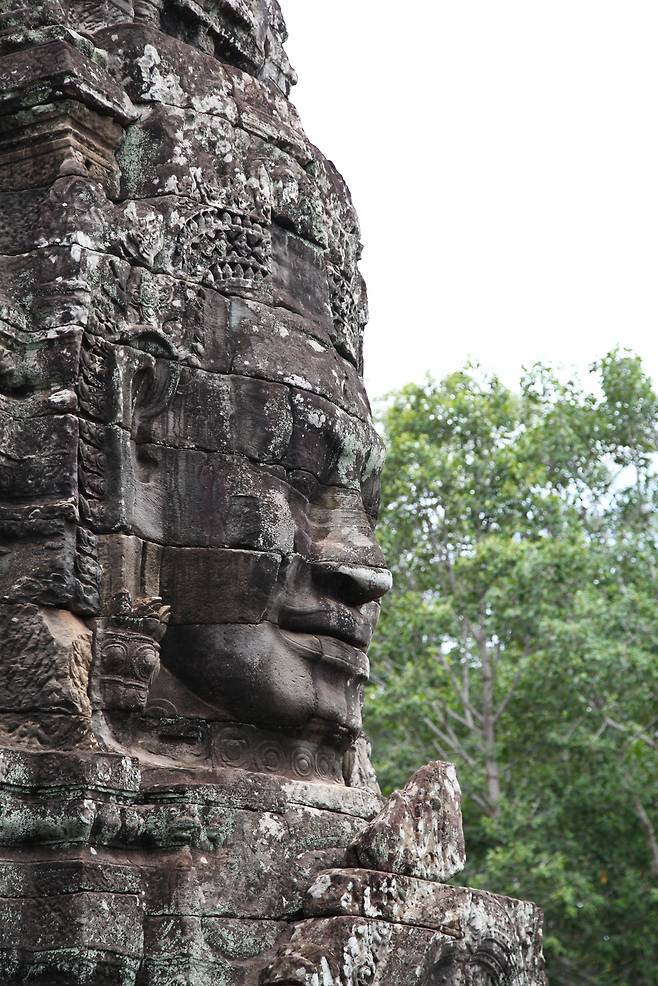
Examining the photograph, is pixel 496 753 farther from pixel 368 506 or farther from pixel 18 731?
pixel 18 731

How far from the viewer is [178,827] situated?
5910 millimetres

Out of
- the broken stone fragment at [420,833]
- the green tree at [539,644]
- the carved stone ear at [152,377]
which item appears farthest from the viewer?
the green tree at [539,644]

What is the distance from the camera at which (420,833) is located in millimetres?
6324

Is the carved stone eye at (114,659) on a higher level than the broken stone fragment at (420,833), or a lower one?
higher

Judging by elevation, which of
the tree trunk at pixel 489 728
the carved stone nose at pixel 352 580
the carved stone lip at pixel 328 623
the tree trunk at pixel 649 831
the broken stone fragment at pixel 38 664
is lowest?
the tree trunk at pixel 649 831

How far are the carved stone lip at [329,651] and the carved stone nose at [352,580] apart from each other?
8.5 inches

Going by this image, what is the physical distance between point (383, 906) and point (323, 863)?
0.35 meters

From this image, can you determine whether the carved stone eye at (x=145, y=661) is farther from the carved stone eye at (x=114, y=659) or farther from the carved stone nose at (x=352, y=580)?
the carved stone nose at (x=352, y=580)

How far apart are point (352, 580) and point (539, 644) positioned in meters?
12.8

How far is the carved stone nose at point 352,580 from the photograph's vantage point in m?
6.72

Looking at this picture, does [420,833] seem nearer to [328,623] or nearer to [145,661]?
[328,623]

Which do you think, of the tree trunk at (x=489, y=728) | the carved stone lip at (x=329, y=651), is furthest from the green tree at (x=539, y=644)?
the carved stone lip at (x=329, y=651)

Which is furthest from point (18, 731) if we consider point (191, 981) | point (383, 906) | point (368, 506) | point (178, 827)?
point (368, 506)

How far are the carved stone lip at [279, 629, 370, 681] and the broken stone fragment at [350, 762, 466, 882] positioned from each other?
560mm
